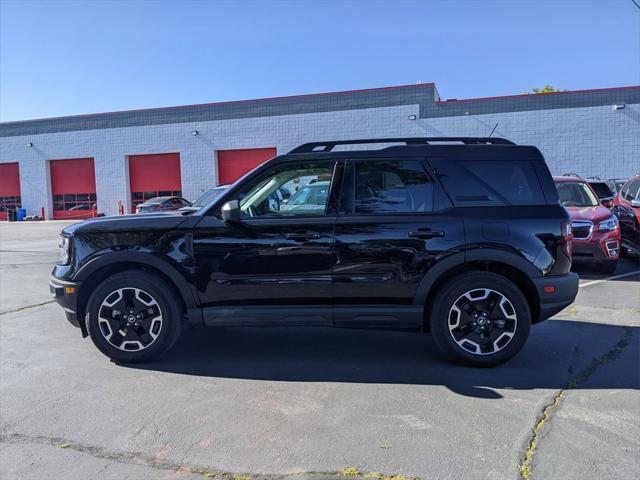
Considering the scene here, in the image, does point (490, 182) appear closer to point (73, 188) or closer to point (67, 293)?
point (67, 293)

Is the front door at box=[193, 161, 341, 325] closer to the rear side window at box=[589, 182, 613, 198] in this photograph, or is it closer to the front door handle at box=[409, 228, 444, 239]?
the front door handle at box=[409, 228, 444, 239]

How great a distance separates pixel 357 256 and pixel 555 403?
1932 millimetres

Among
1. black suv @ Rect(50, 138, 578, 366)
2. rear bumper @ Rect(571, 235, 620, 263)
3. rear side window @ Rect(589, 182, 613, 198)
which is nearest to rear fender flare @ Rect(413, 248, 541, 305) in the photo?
black suv @ Rect(50, 138, 578, 366)

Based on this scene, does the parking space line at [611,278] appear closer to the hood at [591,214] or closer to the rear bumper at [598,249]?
the rear bumper at [598,249]

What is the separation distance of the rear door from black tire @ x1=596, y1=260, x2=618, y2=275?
6119 millimetres

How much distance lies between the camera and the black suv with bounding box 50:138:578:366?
451 centimetres

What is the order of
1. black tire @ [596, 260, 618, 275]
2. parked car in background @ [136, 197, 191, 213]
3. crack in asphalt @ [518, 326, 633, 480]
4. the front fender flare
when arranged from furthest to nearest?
parked car in background @ [136, 197, 191, 213] < black tire @ [596, 260, 618, 275] < the front fender flare < crack in asphalt @ [518, 326, 633, 480]

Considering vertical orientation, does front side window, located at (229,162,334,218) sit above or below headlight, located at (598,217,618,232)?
above

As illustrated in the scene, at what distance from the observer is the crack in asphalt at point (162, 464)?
9.57 ft

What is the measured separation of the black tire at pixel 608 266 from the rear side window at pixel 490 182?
553cm

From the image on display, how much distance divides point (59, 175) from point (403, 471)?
112ft

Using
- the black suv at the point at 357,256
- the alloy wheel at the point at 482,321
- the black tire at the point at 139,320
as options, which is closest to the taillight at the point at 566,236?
the black suv at the point at 357,256

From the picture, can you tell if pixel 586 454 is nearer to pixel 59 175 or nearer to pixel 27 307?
pixel 27 307

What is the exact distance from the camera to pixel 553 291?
179 inches
